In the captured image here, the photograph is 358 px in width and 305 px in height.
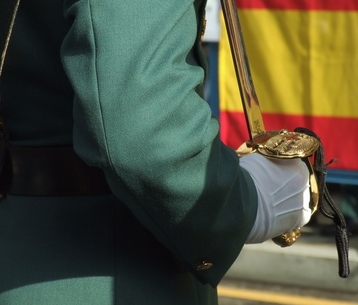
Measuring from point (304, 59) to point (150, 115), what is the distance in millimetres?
2514

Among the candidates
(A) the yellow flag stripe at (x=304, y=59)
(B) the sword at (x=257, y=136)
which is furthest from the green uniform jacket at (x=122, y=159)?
(A) the yellow flag stripe at (x=304, y=59)

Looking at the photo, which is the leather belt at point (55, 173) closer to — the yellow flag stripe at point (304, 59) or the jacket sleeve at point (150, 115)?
the jacket sleeve at point (150, 115)

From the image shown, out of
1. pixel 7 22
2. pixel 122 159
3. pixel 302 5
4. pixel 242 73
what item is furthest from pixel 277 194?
pixel 302 5

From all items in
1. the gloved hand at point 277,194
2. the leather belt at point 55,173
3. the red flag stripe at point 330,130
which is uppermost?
the leather belt at point 55,173

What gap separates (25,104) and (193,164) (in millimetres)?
300

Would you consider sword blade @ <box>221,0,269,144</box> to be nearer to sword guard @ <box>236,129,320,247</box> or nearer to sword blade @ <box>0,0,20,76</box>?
sword guard @ <box>236,129,320,247</box>

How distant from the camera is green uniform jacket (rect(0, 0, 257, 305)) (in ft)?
4.28

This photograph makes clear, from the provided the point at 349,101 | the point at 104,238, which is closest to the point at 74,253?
the point at 104,238

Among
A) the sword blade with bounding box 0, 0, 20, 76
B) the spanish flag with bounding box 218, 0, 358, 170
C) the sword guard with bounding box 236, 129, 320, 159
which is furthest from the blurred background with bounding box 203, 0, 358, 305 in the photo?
the sword blade with bounding box 0, 0, 20, 76

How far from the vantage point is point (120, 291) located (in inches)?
57.6

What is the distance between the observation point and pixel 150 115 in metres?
1.31

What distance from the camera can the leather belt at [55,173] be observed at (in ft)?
4.88

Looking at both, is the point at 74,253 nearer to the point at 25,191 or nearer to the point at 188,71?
the point at 25,191

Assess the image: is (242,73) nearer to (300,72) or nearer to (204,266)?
(204,266)
